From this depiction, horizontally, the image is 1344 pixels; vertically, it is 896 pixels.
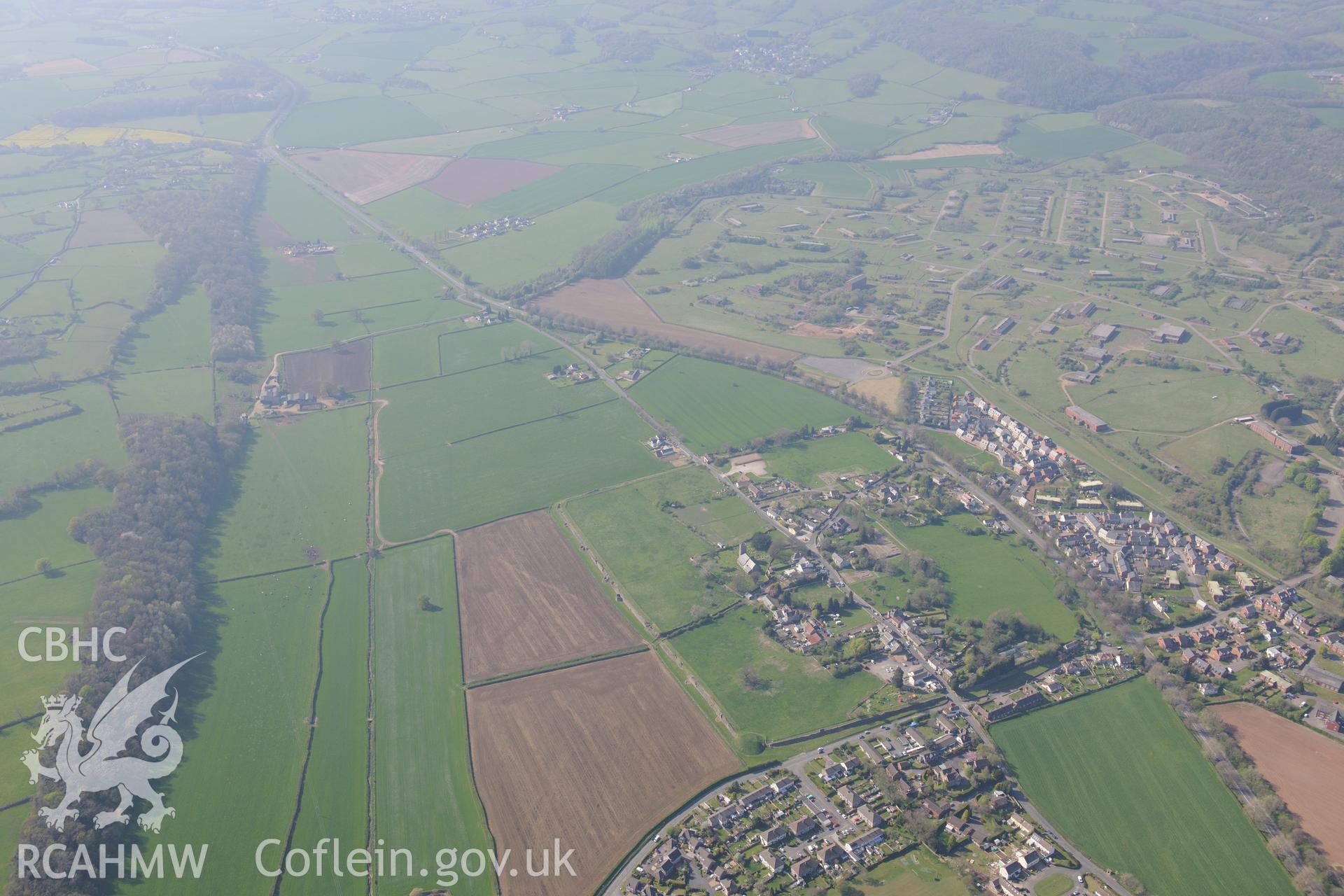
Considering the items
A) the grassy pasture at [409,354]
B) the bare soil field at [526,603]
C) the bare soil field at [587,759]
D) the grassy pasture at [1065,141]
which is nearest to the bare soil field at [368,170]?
the grassy pasture at [409,354]

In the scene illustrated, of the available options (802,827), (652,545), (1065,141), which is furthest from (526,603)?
(1065,141)

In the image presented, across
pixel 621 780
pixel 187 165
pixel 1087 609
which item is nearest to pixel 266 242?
pixel 187 165

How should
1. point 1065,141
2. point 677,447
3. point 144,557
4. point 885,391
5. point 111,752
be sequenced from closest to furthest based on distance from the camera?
point 111,752
point 144,557
point 677,447
point 885,391
point 1065,141

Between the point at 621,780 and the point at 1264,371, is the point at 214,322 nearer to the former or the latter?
the point at 621,780

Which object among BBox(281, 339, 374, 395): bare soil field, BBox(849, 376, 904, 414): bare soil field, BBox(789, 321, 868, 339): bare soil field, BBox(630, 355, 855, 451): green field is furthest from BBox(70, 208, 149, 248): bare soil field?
BBox(849, 376, 904, 414): bare soil field

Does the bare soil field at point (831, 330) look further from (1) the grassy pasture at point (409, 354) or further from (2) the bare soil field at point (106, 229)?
(2) the bare soil field at point (106, 229)

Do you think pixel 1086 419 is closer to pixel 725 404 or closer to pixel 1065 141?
pixel 725 404
